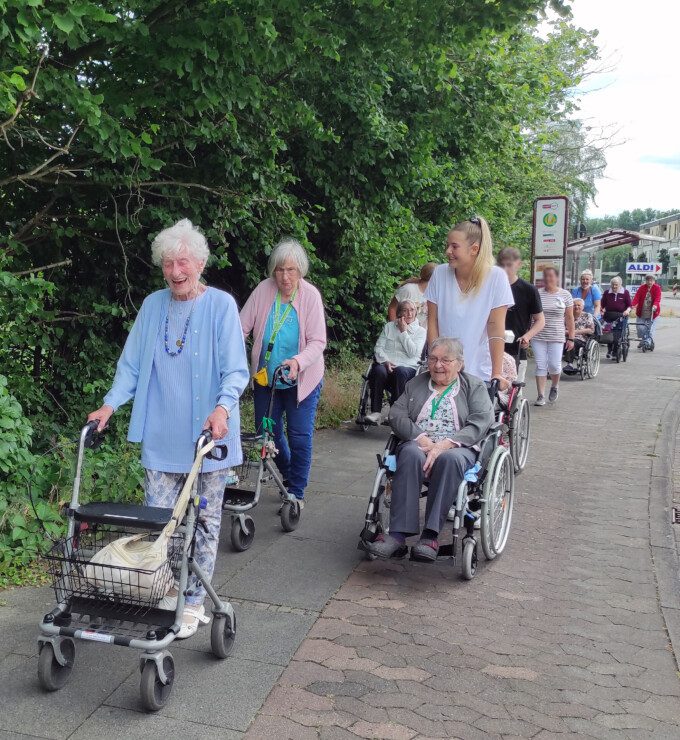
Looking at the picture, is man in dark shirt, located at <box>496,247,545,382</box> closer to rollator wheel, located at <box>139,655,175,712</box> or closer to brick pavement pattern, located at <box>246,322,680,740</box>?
brick pavement pattern, located at <box>246,322,680,740</box>

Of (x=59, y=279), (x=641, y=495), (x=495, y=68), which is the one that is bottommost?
(x=641, y=495)

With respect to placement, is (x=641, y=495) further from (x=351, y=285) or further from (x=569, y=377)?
(x=569, y=377)

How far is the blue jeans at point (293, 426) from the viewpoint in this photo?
5.96m

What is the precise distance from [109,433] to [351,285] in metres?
5.00

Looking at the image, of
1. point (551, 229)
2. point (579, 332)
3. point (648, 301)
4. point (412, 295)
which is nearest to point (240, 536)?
point (412, 295)

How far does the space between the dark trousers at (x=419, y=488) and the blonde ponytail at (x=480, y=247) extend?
4.18ft

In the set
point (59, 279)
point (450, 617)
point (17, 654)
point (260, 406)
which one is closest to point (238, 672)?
point (17, 654)

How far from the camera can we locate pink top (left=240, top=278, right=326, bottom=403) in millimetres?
5828

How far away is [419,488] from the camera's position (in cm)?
500

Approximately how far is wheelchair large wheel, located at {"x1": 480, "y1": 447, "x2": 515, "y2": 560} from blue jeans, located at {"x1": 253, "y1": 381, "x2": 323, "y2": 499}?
135 cm

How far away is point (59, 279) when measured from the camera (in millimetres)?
7801

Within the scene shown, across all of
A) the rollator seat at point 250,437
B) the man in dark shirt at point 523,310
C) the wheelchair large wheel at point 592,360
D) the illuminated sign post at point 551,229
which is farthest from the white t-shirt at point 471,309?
the wheelchair large wheel at point 592,360

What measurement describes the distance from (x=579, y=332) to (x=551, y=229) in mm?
2101

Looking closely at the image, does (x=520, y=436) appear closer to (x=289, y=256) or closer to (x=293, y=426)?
(x=293, y=426)
